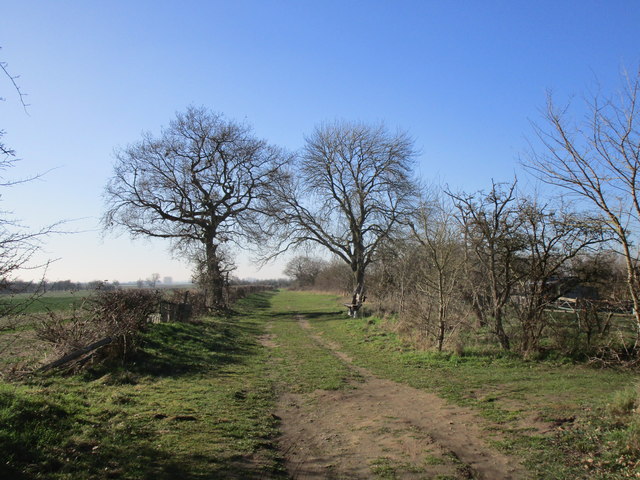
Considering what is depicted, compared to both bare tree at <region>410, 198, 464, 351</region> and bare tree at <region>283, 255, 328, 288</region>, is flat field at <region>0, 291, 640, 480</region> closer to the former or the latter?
bare tree at <region>410, 198, 464, 351</region>

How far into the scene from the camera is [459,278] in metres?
→ 12.9

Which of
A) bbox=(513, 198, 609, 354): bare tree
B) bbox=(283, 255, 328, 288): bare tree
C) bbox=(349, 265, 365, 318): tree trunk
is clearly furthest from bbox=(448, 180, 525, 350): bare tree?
bbox=(283, 255, 328, 288): bare tree

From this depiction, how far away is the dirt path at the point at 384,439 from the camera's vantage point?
4.52 meters

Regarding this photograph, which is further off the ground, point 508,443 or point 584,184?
point 584,184

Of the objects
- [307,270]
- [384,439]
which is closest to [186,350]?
[384,439]

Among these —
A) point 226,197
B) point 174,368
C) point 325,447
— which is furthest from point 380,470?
point 226,197

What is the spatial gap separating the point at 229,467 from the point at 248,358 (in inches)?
299

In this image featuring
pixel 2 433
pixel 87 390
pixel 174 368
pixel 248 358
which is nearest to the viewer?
pixel 2 433

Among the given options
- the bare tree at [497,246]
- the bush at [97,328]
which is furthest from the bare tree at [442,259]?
the bush at [97,328]

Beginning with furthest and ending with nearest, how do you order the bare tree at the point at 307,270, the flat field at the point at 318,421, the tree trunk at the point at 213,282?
the bare tree at the point at 307,270 < the tree trunk at the point at 213,282 < the flat field at the point at 318,421

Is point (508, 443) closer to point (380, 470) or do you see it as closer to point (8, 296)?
point (380, 470)

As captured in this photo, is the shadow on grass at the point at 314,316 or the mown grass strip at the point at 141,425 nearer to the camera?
the mown grass strip at the point at 141,425

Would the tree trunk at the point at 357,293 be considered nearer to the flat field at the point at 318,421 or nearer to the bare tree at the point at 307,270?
the flat field at the point at 318,421

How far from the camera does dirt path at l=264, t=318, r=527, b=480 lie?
4.52 meters
